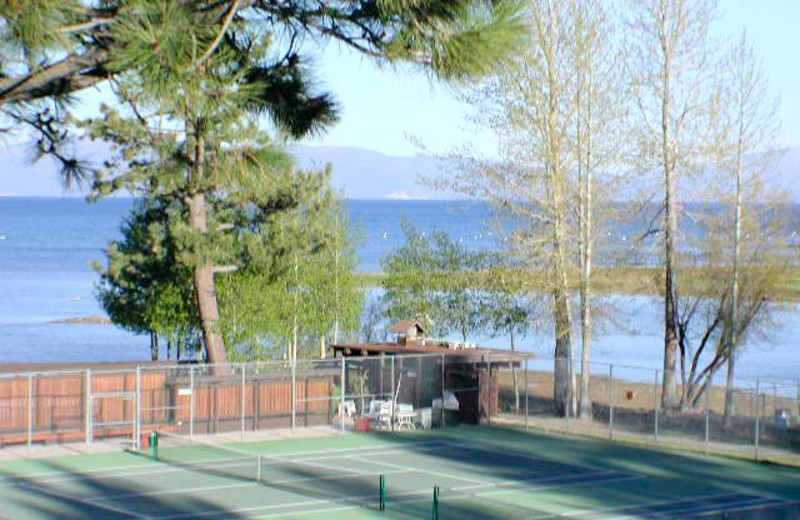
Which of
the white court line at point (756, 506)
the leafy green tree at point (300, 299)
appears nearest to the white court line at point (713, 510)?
the white court line at point (756, 506)

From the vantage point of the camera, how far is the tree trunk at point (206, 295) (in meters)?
31.4

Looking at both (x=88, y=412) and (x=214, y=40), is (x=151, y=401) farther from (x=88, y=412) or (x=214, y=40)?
(x=214, y=40)

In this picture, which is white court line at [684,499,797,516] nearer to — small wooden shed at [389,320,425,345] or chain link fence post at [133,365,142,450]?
chain link fence post at [133,365,142,450]

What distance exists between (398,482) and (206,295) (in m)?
10.3

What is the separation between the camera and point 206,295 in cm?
3269

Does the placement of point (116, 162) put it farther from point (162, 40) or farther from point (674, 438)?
point (162, 40)

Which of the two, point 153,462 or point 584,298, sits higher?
point 584,298

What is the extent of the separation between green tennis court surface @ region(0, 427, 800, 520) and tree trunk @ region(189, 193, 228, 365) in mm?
4240

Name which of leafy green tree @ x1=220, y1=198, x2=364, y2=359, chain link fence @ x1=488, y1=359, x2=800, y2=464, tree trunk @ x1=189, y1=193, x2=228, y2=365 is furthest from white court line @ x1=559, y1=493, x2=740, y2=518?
tree trunk @ x1=189, y1=193, x2=228, y2=365

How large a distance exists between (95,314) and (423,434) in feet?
177

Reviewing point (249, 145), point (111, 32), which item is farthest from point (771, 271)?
point (111, 32)

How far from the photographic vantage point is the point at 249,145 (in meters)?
10.0

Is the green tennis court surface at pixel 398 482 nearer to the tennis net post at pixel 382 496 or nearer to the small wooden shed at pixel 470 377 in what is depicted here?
the tennis net post at pixel 382 496

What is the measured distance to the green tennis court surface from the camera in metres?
21.1
